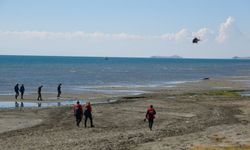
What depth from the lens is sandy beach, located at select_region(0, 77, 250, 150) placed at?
24.2 meters

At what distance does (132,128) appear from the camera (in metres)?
30.6

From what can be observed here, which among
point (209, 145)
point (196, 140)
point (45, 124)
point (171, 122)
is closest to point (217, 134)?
point (196, 140)

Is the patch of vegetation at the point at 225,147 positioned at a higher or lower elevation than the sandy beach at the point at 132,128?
higher

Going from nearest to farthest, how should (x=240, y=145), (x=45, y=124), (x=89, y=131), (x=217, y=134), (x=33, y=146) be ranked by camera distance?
(x=240, y=145) < (x=33, y=146) < (x=217, y=134) < (x=89, y=131) < (x=45, y=124)

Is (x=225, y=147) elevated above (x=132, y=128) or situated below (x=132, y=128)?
above

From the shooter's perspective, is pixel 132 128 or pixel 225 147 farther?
pixel 132 128

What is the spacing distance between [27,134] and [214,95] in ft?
109

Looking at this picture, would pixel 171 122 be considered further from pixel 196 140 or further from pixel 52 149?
pixel 52 149

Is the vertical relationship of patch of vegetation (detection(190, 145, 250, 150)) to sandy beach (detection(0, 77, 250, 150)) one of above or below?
above

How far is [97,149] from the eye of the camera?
23.0m

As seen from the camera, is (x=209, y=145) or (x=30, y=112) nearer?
(x=209, y=145)

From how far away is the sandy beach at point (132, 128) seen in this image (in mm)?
24172

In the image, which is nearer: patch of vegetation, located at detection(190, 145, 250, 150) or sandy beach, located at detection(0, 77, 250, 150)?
patch of vegetation, located at detection(190, 145, 250, 150)

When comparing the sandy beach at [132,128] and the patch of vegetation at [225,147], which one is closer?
the patch of vegetation at [225,147]
